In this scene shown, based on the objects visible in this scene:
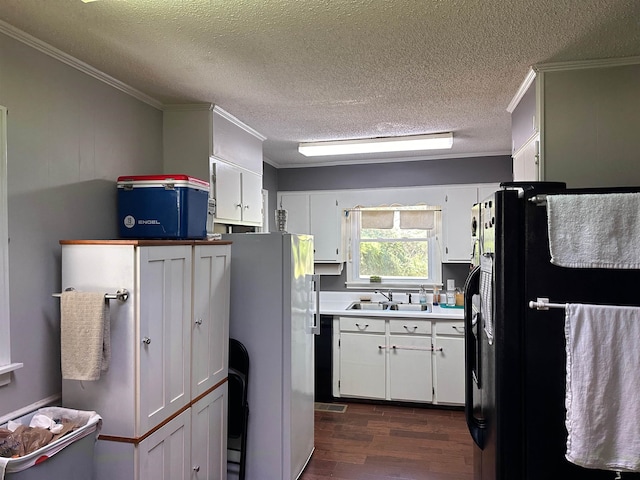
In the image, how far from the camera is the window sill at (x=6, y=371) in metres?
1.72

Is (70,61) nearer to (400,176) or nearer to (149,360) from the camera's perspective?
(149,360)

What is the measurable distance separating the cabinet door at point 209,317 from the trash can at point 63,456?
1.86ft

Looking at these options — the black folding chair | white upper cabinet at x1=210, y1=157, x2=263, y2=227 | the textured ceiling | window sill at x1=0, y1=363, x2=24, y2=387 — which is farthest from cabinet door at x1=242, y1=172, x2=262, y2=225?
window sill at x1=0, y1=363, x2=24, y2=387

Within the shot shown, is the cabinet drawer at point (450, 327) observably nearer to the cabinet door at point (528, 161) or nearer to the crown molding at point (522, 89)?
the cabinet door at point (528, 161)

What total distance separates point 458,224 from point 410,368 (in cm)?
154

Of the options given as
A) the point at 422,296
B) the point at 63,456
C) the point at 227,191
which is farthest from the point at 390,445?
the point at 63,456

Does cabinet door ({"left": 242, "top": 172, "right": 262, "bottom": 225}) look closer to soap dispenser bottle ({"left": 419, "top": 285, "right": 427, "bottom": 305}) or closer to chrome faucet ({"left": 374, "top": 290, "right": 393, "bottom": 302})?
chrome faucet ({"left": 374, "top": 290, "right": 393, "bottom": 302})

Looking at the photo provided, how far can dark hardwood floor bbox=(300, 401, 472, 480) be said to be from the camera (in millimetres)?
2930

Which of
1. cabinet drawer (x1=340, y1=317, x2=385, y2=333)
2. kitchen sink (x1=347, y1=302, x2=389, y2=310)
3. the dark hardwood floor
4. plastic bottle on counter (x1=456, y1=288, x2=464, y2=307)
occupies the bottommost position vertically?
the dark hardwood floor

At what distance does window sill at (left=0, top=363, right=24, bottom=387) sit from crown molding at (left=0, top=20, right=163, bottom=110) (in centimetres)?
136

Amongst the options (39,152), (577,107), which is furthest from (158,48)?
(577,107)

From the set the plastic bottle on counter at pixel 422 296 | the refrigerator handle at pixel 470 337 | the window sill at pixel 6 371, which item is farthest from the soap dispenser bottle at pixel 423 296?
the window sill at pixel 6 371

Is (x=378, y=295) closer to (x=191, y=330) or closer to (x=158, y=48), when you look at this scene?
(x=191, y=330)

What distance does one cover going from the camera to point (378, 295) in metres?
4.72
